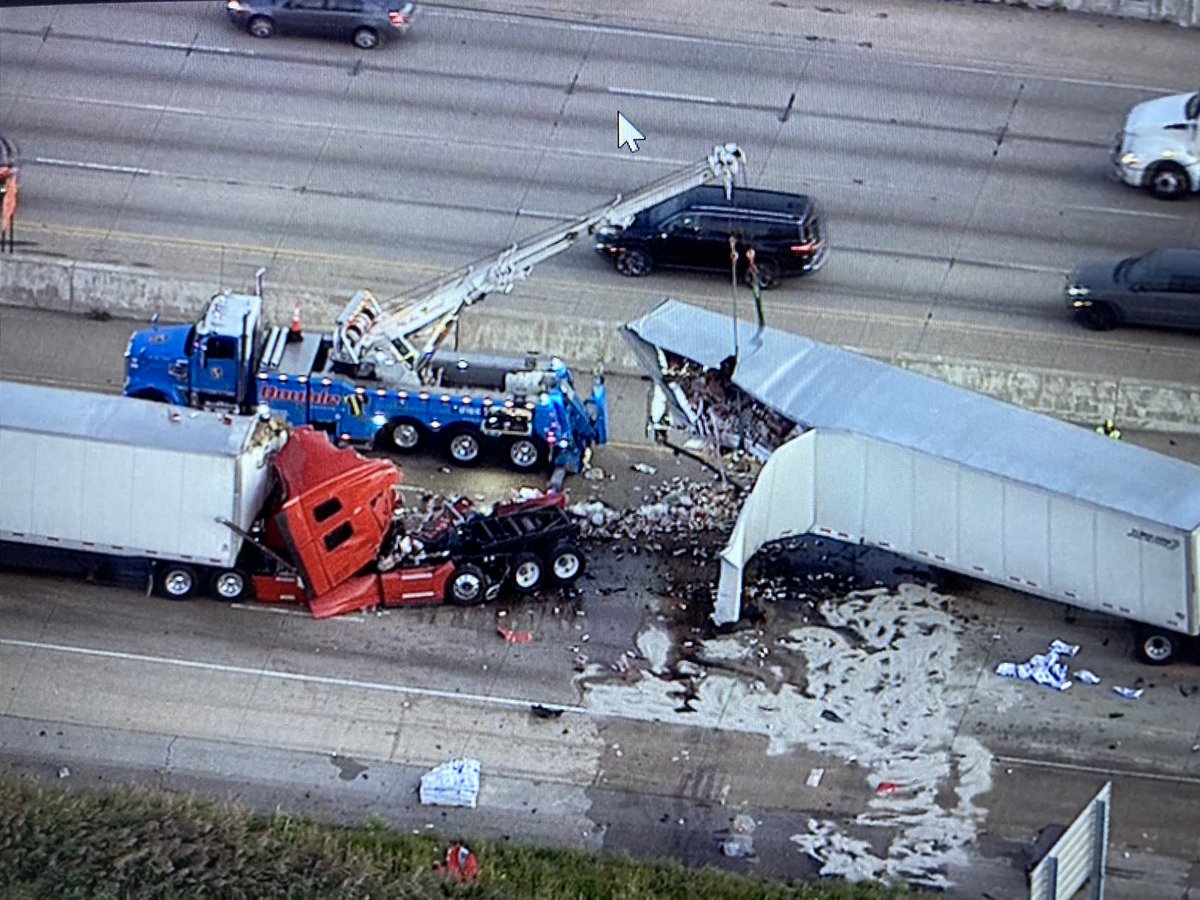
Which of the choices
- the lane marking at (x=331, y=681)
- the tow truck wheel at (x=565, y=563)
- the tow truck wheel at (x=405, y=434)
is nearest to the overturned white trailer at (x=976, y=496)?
the tow truck wheel at (x=565, y=563)

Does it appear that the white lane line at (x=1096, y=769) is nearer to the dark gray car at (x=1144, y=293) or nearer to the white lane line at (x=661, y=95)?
the dark gray car at (x=1144, y=293)

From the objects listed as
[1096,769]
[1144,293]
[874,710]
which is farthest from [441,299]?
[1096,769]

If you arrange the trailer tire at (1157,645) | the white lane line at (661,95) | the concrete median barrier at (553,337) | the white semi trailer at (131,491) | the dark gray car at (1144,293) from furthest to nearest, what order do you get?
1. the white lane line at (661,95)
2. the dark gray car at (1144,293)
3. the concrete median barrier at (553,337)
4. the white semi trailer at (131,491)
5. the trailer tire at (1157,645)

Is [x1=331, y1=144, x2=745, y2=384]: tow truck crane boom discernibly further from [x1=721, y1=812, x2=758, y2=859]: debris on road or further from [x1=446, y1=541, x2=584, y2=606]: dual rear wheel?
[x1=721, y1=812, x2=758, y2=859]: debris on road

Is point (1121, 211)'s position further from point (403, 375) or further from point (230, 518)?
point (230, 518)

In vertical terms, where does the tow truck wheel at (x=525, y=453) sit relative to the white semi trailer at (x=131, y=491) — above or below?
above

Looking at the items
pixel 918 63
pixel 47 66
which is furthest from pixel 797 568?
pixel 47 66
